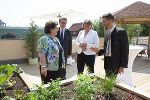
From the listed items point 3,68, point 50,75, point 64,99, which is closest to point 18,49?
point 50,75

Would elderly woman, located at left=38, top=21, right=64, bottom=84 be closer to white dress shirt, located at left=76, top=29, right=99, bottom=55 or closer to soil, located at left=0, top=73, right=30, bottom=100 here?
soil, located at left=0, top=73, right=30, bottom=100

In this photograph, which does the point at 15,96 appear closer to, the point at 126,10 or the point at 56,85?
the point at 56,85

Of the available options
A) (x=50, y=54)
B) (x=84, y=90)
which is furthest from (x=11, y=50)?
(x=84, y=90)

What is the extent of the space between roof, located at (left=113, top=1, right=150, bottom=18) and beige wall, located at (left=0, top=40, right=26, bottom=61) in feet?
16.2

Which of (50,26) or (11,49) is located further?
(11,49)

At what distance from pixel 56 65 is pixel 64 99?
1.27m

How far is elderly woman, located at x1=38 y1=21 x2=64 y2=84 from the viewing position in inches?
147

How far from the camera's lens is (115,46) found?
4.09m

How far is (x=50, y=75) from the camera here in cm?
388

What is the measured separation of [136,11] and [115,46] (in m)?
8.28

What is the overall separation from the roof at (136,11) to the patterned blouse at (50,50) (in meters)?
8.19

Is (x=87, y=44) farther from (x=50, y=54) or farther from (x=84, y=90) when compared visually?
(x=84, y=90)

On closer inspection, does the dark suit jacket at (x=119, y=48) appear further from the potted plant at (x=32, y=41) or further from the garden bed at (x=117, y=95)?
the potted plant at (x=32, y=41)

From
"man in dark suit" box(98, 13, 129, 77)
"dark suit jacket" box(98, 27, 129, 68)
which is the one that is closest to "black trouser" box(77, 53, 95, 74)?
"man in dark suit" box(98, 13, 129, 77)
